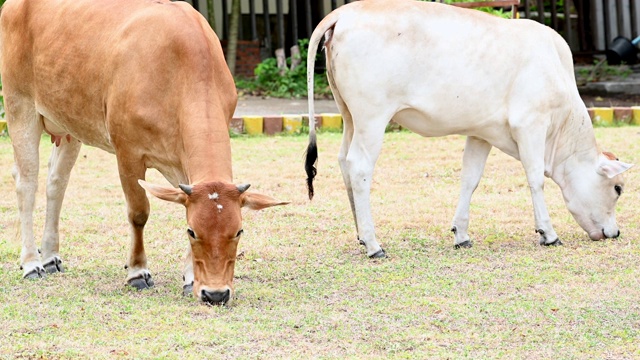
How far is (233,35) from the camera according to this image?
18438 millimetres

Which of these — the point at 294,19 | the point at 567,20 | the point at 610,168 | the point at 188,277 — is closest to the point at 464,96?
the point at 610,168

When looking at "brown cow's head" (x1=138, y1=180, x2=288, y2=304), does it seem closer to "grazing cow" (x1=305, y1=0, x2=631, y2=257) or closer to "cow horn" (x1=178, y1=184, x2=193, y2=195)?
"cow horn" (x1=178, y1=184, x2=193, y2=195)

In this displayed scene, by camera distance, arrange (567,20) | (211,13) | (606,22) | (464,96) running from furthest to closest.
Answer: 1. (567,20)
2. (606,22)
3. (211,13)
4. (464,96)

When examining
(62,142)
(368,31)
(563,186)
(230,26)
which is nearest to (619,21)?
(230,26)

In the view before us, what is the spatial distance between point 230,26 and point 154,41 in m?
11.8

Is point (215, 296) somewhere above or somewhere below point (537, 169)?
above

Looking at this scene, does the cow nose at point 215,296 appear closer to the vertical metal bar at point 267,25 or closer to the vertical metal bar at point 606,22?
the vertical metal bar at point 267,25

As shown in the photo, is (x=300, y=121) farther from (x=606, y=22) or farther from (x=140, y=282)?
(x=140, y=282)

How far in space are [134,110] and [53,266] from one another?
1.60 m

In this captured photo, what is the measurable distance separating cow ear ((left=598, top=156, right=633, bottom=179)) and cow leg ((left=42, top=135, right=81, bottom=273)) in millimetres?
3995

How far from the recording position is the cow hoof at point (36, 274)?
24.2ft

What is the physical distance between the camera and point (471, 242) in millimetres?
8500

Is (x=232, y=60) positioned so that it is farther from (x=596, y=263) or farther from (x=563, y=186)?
(x=596, y=263)

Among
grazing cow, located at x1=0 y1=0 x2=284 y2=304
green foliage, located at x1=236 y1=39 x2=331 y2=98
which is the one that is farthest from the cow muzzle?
green foliage, located at x1=236 y1=39 x2=331 y2=98
